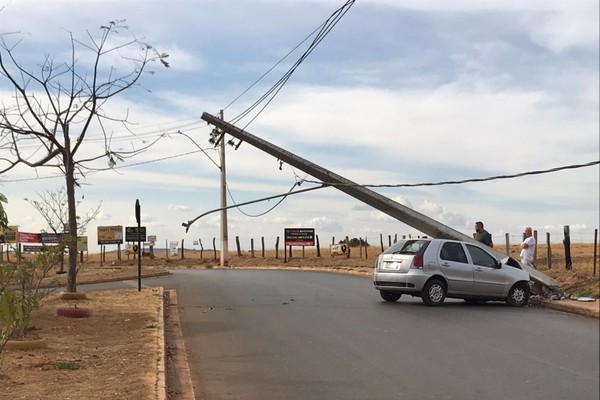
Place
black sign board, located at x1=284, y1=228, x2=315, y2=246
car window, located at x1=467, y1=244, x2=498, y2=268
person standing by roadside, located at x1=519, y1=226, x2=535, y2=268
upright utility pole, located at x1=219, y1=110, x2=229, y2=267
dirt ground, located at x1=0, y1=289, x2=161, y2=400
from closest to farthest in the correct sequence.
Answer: dirt ground, located at x1=0, y1=289, x2=161, y2=400 → car window, located at x1=467, y1=244, x2=498, y2=268 → person standing by roadside, located at x1=519, y1=226, x2=535, y2=268 → upright utility pole, located at x1=219, y1=110, x2=229, y2=267 → black sign board, located at x1=284, y1=228, x2=315, y2=246

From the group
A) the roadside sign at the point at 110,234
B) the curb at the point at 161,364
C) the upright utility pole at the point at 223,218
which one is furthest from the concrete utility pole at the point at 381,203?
the roadside sign at the point at 110,234

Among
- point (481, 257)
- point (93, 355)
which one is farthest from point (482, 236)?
point (93, 355)

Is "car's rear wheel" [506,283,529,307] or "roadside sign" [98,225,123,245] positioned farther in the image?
"roadside sign" [98,225,123,245]

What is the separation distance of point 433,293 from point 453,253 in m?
1.10

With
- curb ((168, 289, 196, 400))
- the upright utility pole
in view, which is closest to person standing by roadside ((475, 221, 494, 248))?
curb ((168, 289, 196, 400))

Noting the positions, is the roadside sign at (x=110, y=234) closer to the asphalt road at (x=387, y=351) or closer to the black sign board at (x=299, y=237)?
the black sign board at (x=299, y=237)

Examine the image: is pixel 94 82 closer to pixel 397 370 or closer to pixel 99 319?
pixel 99 319

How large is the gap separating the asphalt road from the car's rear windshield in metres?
1.22

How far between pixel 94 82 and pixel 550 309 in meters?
11.7

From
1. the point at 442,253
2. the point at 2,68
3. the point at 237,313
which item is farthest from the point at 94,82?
the point at 442,253

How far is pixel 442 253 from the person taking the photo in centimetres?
1566

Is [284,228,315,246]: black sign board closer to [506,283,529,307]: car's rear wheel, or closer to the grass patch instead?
[506,283,529,307]: car's rear wheel

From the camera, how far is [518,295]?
15.3 metres

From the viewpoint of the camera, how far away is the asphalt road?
7359 mm
